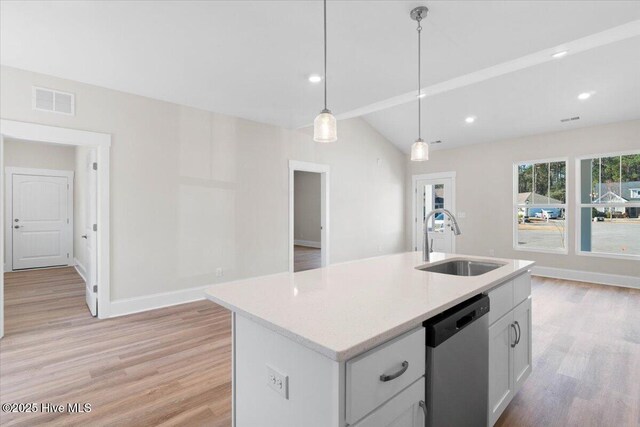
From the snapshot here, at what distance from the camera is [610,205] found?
5242 millimetres

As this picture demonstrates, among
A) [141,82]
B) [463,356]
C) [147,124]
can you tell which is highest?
[141,82]

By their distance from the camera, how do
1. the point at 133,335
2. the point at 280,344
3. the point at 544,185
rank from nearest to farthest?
the point at 280,344 → the point at 133,335 → the point at 544,185

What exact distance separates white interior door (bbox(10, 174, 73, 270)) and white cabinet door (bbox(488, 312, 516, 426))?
8.22 metres

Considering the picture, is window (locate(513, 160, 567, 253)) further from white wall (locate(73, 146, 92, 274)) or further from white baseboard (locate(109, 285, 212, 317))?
white wall (locate(73, 146, 92, 274))

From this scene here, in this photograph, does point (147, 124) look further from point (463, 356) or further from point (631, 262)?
point (631, 262)

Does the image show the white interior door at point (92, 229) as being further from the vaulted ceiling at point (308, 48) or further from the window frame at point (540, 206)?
the window frame at point (540, 206)

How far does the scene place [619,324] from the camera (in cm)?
346

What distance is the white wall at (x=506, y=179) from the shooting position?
205 inches

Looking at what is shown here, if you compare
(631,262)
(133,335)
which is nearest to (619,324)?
(631,262)

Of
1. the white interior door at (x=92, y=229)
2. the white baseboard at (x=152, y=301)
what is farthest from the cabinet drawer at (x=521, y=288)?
the white interior door at (x=92, y=229)

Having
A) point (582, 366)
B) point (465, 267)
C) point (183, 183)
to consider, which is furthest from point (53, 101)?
point (582, 366)

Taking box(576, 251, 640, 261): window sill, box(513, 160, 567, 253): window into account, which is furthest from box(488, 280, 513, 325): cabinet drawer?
box(513, 160, 567, 253): window

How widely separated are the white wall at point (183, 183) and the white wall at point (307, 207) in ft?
14.7

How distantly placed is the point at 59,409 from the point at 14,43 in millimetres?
2901
